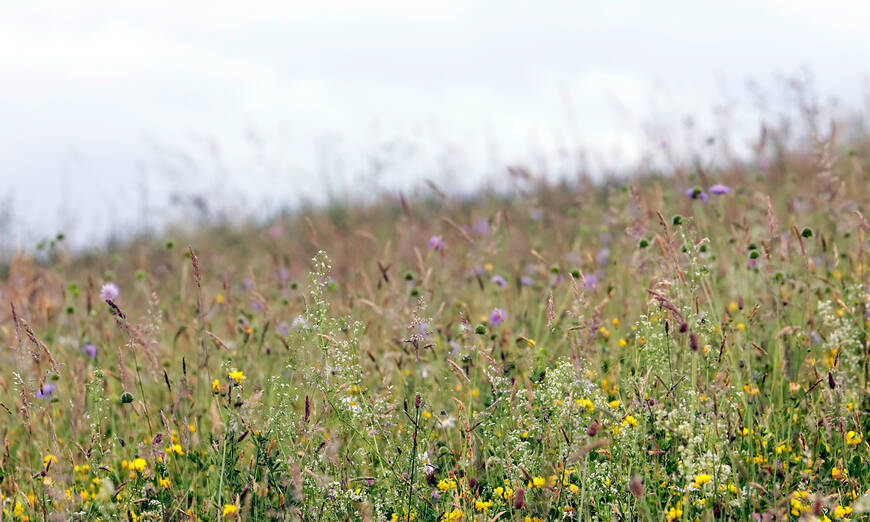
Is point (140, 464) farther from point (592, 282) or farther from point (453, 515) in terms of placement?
point (592, 282)

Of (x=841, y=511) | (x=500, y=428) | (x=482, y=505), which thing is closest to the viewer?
(x=841, y=511)

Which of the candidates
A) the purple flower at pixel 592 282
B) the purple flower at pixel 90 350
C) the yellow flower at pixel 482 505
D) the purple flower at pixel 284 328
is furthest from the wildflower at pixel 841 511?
the purple flower at pixel 90 350

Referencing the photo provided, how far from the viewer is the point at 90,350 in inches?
161

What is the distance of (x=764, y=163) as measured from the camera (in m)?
8.45

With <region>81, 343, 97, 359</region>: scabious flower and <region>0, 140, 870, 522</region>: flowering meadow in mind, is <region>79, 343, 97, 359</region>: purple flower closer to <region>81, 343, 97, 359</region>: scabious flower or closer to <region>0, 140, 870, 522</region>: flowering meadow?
<region>81, 343, 97, 359</region>: scabious flower

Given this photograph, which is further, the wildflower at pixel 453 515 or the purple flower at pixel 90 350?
the purple flower at pixel 90 350

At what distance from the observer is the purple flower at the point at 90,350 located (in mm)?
4082

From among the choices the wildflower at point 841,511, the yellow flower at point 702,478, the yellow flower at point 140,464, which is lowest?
the wildflower at point 841,511

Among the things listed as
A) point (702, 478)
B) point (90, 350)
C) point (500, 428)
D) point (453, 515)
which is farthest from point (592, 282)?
point (90, 350)

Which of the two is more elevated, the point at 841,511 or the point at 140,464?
the point at 140,464

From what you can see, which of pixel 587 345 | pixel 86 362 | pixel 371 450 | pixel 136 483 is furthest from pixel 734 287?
pixel 86 362

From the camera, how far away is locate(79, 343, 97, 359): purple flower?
408 centimetres

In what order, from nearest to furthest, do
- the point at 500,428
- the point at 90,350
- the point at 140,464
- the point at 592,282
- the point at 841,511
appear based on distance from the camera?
1. the point at 841,511
2. the point at 140,464
3. the point at 500,428
4. the point at 592,282
5. the point at 90,350

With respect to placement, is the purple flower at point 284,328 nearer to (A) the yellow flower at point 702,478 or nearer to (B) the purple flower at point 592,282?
(B) the purple flower at point 592,282
